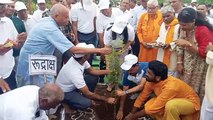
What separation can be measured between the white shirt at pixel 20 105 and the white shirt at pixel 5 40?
1412 mm

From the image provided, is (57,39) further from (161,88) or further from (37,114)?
(161,88)

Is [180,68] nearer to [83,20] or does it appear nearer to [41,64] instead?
[41,64]

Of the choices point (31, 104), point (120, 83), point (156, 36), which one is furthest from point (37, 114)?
point (156, 36)

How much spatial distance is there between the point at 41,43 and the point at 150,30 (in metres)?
2.15

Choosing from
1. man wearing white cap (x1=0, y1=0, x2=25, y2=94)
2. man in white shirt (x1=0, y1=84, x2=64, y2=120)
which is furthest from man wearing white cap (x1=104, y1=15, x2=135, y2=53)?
man in white shirt (x1=0, y1=84, x2=64, y2=120)

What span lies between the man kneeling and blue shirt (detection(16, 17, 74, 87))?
3.67 ft

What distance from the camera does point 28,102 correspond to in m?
2.69

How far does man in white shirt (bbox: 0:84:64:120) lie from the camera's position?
2.63m

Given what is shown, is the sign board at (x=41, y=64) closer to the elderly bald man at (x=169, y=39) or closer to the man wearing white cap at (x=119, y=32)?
the man wearing white cap at (x=119, y=32)

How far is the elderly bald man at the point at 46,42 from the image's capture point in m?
3.79

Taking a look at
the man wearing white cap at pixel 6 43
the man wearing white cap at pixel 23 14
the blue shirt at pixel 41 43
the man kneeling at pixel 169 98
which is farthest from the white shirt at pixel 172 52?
the man wearing white cap at pixel 23 14

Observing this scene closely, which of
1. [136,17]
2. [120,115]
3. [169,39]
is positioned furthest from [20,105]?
[136,17]

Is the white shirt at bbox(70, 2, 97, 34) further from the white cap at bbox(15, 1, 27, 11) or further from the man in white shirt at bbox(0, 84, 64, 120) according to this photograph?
the man in white shirt at bbox(0, 84, 64, 120)

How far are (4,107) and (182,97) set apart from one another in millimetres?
2226
